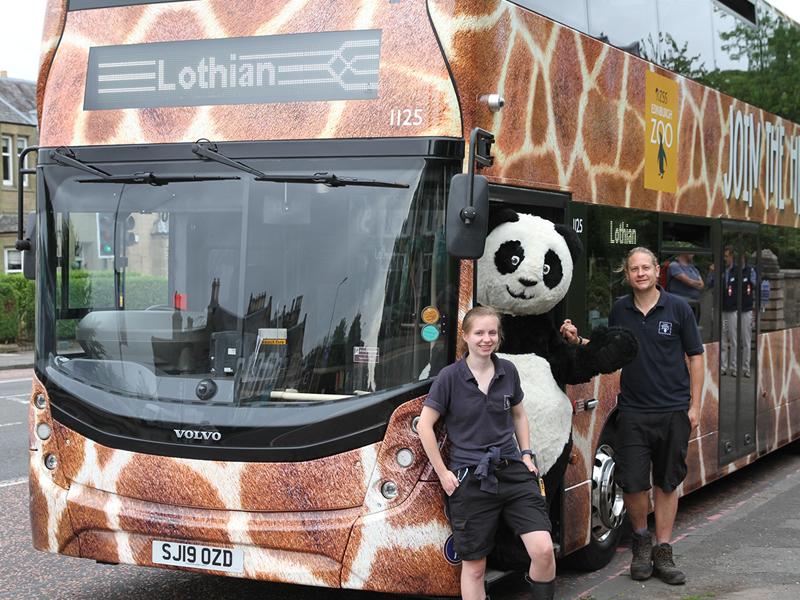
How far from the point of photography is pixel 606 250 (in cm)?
727

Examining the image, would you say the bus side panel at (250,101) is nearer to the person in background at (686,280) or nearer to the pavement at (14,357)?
the person in background at (686,280)

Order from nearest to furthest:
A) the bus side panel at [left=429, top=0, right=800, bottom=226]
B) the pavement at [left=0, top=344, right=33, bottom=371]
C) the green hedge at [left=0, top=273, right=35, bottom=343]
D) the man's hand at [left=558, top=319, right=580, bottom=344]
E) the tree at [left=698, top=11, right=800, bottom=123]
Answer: the bus side panel at [left=429, top=0, right=800, bottom=226], the man's hand at [left=558, top=319, right=580, bottom=344], the tree at [left=698, top=11, right=800, bottom=123], the pavement at [left=0, top=344, right=33, bottom=371], the green hedge at [left=0, top=273, right=35, bottom=343]

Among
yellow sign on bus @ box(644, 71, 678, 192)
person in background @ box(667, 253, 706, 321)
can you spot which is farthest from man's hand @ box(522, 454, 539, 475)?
person in background @ box(667, 253, 706, 321)

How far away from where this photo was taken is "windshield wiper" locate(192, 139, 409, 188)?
5664 millimetres

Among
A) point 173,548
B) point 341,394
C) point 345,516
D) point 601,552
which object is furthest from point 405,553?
point 601,552

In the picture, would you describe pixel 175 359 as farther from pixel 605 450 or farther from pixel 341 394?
pixel 605 450

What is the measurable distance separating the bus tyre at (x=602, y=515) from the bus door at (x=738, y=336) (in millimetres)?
2150

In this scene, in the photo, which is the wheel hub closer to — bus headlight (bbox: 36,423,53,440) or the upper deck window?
bus headlight (bbox: 36,423,53,440)

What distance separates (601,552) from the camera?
24.2 feet

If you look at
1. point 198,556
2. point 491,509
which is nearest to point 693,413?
point 491,509

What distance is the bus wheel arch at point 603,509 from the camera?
725cm

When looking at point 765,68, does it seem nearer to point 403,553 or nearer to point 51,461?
point 403,553

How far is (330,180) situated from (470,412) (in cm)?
129

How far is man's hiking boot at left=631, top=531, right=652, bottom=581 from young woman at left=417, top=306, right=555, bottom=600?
1508mm
